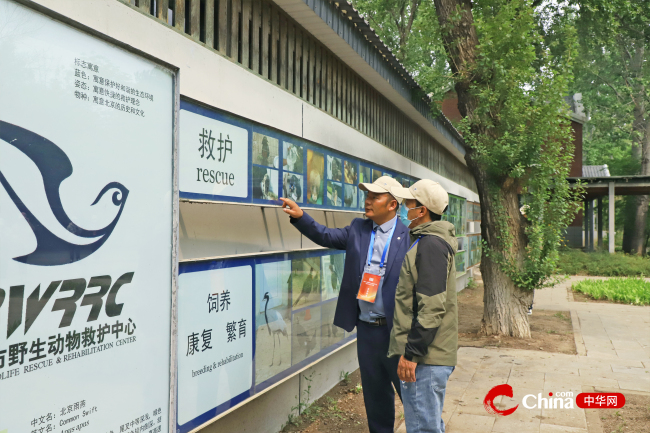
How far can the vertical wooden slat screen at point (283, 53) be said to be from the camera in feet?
12.1

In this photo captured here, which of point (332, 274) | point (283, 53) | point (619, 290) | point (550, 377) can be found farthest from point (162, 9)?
point (619, 290)

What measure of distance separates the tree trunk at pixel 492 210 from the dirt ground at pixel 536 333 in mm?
283

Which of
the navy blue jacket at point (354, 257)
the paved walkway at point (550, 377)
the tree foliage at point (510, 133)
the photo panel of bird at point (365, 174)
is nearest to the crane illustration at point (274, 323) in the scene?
the navy blue jacket at point (354, 257)

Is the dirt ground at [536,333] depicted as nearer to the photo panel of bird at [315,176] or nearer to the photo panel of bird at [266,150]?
the photo panel of bird at [315,176]

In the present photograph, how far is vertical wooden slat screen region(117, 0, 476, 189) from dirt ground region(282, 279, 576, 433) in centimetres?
306

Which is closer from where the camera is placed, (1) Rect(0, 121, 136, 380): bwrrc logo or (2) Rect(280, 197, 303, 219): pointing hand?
(1) Rect(0, 121, 136, 380): bwrrc logo

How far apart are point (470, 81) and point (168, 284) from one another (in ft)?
22.8

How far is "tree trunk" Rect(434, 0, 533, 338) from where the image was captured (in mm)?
8531

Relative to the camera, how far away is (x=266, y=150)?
14.4ft

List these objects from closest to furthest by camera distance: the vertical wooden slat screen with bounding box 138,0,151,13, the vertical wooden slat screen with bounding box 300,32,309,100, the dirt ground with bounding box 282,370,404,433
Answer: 1. the vertical wooden slat screen with bounding box 138,0,151,13
2. the dirt ground with bounding box 282,370,404,433
3. the vertical wooden slat screen with bounding box 300,32,309,100

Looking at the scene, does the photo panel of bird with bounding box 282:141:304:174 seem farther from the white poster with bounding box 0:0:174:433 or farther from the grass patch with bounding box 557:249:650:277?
the grass patch with bounding box 557:249:650:277

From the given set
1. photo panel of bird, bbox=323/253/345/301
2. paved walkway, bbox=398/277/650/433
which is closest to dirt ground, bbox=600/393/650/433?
paved walkway, bbox=398/277/650/433

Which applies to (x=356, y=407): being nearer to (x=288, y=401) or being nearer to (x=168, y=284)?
(x=288, y=401)

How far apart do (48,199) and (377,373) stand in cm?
244
